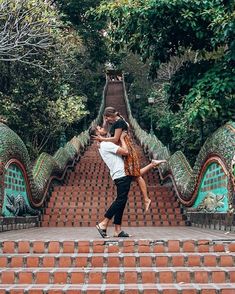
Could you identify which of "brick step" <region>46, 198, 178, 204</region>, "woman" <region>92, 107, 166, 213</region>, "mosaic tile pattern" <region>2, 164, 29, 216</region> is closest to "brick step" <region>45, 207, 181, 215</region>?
"brick step" <region>46, 198, 178, 204</region>

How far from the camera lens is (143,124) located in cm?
3114

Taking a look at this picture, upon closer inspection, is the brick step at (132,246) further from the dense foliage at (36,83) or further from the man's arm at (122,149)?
the dense foliage at (36,83)

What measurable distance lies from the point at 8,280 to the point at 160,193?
6482 millimetres

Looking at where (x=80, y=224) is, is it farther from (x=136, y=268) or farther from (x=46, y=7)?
(x=46, y=7)

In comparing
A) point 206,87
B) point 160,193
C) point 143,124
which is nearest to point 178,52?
point 206,87

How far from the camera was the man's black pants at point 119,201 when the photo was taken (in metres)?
5.75

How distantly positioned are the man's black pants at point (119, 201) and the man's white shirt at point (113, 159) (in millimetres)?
78

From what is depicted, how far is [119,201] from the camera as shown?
5.74m

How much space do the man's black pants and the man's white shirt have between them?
0.25 ft

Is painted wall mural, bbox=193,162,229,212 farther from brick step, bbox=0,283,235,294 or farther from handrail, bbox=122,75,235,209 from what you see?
brick step, bbox=0,283,235,294

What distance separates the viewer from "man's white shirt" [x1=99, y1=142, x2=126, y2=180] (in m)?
5.88

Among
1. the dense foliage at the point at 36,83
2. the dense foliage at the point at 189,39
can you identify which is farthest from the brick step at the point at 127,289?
the dense foliage at the point at 36,83

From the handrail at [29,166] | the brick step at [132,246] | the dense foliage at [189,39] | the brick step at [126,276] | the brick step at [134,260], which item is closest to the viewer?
the brick step at [126,276]

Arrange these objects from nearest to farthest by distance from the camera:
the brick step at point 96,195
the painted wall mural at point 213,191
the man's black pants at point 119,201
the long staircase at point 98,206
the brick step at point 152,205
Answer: the man's black pants at point 119,201 → the painted wall mural at point 213,191 → the long staircase at point 98,206 → the brick step at point 152,205 → the brick step at point 96,195
